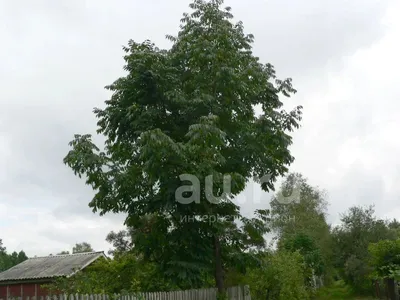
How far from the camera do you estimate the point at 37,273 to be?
100 feet

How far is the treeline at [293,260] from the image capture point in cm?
1502

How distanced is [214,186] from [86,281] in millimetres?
4406

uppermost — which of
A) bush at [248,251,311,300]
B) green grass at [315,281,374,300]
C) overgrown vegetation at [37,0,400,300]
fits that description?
overgrown vegetation at [37,0,400,300]

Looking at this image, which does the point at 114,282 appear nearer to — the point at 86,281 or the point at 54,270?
the point at 86,281

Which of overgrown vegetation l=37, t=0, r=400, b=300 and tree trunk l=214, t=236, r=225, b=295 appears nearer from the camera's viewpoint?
overgrown vegetation l=37, t=0, r=400, b=300

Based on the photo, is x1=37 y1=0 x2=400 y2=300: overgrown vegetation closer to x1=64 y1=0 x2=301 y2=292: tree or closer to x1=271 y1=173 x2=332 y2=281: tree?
x1=64 y1=0 x2=301 y2=292: tree

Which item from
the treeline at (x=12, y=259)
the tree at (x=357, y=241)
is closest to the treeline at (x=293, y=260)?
the tree at (x=357, y=241)

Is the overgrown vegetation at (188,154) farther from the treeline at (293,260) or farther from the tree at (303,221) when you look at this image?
the tree at (303,221)

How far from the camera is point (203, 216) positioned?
14195 millimetres

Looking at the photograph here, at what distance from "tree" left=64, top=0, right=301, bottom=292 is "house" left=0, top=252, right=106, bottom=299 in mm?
16791

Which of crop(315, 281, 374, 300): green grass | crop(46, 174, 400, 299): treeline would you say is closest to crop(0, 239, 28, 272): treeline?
crop(46, 174, 400, 299): treeline

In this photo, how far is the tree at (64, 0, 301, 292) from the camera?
42.6 ft

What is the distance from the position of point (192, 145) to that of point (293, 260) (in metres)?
10.7

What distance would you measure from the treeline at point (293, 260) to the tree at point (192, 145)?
53cm
